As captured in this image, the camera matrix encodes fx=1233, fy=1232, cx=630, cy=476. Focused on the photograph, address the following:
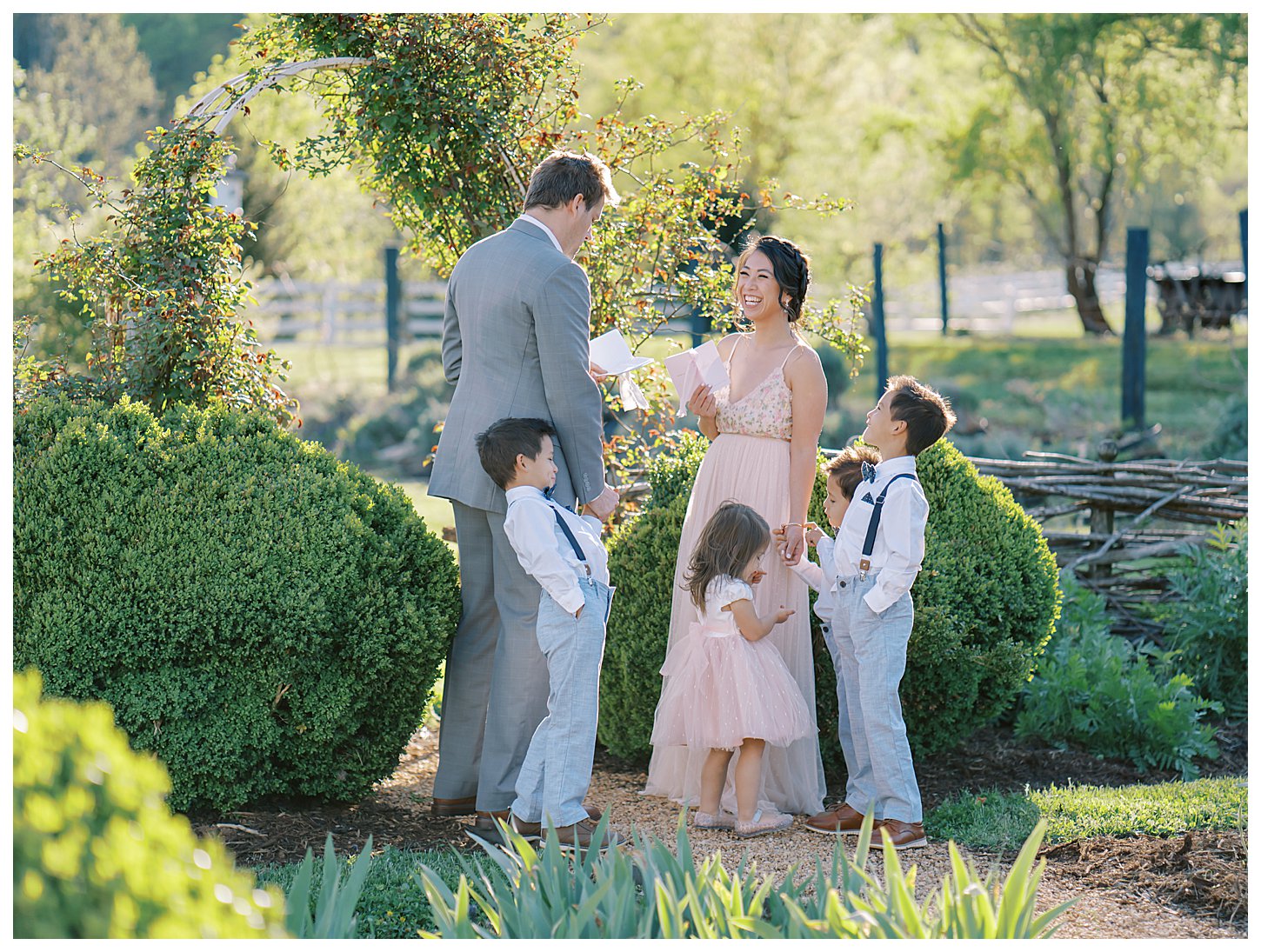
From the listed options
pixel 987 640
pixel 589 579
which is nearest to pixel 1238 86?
pixel 987 640

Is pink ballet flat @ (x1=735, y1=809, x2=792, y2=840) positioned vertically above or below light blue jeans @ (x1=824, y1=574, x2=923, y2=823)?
below

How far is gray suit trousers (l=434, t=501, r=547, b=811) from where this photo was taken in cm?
Answer: 398

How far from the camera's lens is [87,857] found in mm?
1671

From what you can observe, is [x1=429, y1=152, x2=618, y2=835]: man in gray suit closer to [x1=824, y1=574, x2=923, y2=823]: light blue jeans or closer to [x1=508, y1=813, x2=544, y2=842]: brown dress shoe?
[x1=508, y1=813, x2=544, y2=842]: brown dress shoe

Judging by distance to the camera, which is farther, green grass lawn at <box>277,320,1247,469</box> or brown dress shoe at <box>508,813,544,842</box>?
green grass lawn at <box>277,320,1247,469</box>

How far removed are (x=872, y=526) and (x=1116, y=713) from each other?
6.51 ft

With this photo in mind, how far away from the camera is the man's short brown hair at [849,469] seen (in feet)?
13.8

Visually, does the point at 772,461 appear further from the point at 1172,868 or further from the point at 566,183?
the point at 1172,868

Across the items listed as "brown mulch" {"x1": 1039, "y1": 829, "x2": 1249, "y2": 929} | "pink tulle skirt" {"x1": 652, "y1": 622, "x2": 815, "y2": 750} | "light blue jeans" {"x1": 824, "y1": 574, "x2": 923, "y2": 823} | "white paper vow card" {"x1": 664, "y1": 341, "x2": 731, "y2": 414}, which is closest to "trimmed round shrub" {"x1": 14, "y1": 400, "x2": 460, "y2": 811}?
"pink tulle skirt" {"x1": 652, "y1": 622, "x2": 815, "y2": 750}

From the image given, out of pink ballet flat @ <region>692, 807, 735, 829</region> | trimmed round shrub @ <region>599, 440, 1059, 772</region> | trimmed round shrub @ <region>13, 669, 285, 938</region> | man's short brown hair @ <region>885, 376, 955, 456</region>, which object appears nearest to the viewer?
trimmed round shrub @ <region>13, 669, 285, 938</region>

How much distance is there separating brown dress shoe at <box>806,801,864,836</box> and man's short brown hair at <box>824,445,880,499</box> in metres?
1.04

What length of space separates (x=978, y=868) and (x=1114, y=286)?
3220 cm

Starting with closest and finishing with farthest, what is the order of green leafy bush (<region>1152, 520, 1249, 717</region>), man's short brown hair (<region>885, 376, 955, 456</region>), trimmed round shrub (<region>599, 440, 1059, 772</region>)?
1. man's short brown hair (<region>885, 376, 955, 456</region>)
2. trimmed round shrub (<region>599, 440, 1059, 772</region>)
3. green leafy bush (<region>1152, 520, 1249, 717</region>)

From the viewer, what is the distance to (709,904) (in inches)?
99.3
